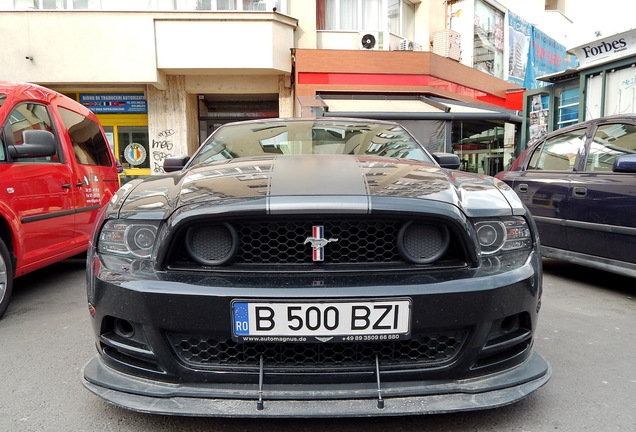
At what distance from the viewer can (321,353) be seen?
172 cm

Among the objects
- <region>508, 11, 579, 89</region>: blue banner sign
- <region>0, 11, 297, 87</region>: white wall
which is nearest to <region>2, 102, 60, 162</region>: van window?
<region>0, 11, 297, 87</region>: white wall

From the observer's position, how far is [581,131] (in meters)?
4.45

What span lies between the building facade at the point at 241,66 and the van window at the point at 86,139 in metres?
6.08

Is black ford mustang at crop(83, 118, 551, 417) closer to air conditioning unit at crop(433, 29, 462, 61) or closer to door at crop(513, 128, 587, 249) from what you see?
door at crop(513, 128, 587, 249)

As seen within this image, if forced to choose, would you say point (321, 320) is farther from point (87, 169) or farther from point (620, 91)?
point (620, 91)

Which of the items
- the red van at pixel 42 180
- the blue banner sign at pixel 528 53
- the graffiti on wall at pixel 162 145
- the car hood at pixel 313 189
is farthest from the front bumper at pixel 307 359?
the blue banner sign at pixel 528 53

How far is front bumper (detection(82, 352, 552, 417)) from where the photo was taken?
1.55m

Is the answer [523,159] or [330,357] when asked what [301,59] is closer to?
[523,159]

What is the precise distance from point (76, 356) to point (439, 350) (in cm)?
213

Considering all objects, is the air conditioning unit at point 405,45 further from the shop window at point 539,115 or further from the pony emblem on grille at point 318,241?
the pony emblem on grille at point 318,241

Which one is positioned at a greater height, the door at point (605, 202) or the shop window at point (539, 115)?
the shop window at point (539, 115)

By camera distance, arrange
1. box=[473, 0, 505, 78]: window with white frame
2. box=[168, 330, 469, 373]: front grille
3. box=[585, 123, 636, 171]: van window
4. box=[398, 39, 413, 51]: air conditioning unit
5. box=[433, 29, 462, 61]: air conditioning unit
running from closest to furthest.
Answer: box=[168, 330, 469, 373]: front grille → box=[585, 123, 636, 171]: van window → box=[398, 39, 413, 51]: air conditioning unit → box=[433, 29, 462, 61]: air conditioning unit → box=[473, 0, 505, 78]: window with white frame

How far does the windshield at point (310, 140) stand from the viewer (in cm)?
289

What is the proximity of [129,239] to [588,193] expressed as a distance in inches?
151
